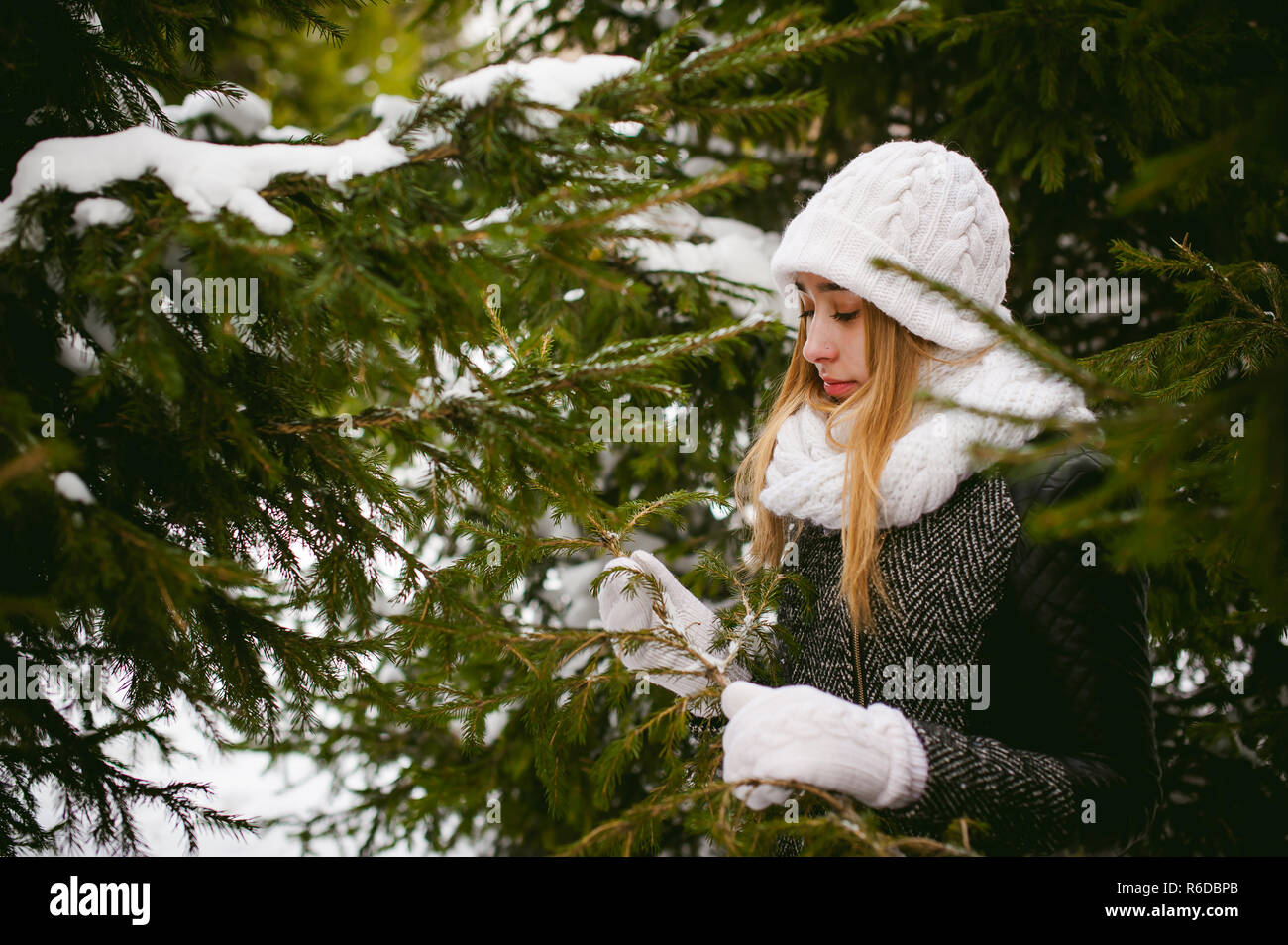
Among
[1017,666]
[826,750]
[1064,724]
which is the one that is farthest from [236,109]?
[1064,724]

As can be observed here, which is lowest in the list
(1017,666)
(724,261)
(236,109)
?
(1017,666)

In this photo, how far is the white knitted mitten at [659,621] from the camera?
2166 millimetres

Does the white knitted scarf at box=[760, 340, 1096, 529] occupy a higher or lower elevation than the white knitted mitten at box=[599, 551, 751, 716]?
higher

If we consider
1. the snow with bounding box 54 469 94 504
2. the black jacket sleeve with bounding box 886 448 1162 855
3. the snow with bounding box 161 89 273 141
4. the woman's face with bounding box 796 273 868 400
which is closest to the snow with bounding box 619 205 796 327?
the woman's face with bounding box 796 273 868 400

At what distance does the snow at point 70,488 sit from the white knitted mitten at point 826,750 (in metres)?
1.39

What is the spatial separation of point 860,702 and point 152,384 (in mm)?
1817

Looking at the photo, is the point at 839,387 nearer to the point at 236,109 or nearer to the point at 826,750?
the point at 826,750

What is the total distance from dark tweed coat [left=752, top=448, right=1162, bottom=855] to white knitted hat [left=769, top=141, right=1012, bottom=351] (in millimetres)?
450

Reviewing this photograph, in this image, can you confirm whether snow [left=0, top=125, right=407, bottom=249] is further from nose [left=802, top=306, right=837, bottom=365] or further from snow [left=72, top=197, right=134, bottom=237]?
nose [left=802, top=306, right=837, bottom=365]

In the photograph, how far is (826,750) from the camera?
155cm

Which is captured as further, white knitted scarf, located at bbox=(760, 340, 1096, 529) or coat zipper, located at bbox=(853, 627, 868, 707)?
coat zipper, located at bbox=(853, 627, 868, 707)

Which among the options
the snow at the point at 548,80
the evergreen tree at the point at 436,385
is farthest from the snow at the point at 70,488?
the snow at the point at 548,80

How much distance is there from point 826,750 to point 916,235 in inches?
50.6

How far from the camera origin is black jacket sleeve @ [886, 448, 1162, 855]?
1.62 m
